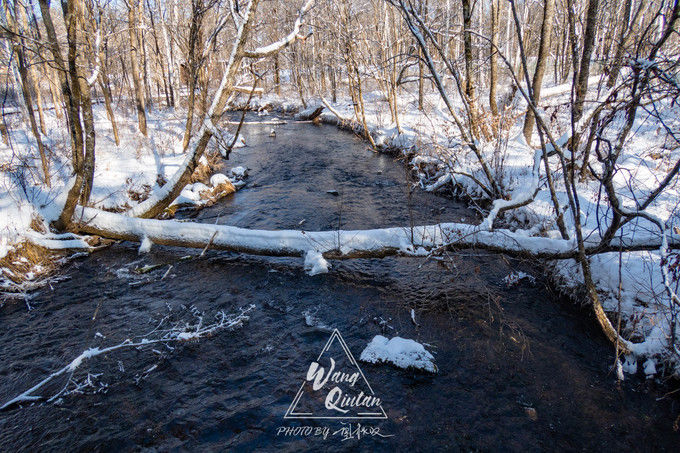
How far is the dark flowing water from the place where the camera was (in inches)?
123

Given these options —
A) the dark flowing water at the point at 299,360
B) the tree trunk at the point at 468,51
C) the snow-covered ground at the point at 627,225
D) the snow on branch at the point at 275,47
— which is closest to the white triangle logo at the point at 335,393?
Result: the dark flowing water at the point at 299,360

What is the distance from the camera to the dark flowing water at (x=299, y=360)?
10.2ft

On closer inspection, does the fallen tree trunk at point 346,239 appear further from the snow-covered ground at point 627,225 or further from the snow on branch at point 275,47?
Result: the snow on branch at point 275,47

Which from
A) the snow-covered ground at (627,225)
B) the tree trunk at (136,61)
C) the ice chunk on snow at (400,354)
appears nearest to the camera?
the snow-covered ground at (627,225)

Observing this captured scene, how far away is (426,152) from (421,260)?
570 cm

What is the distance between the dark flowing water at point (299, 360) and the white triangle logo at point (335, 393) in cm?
9

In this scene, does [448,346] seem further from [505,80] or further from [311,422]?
[505,80]

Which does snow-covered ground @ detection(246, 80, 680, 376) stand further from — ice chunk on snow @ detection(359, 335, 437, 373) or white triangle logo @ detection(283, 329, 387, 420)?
white triangle logo @ detection(283, 329, 387, 420)

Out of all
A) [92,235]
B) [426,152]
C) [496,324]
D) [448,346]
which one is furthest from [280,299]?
[426,152]

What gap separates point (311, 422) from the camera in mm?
3248

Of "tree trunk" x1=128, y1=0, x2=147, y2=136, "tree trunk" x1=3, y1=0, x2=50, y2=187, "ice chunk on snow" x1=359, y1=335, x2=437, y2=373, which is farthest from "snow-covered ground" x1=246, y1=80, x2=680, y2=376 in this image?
"tree trunk" x1=128, y1=0, x2=147, y2=136

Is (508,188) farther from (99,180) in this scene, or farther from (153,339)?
(99,180)

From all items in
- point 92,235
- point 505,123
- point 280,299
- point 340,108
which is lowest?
point 280,299

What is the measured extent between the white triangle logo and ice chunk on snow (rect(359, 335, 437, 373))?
225 millimetres
